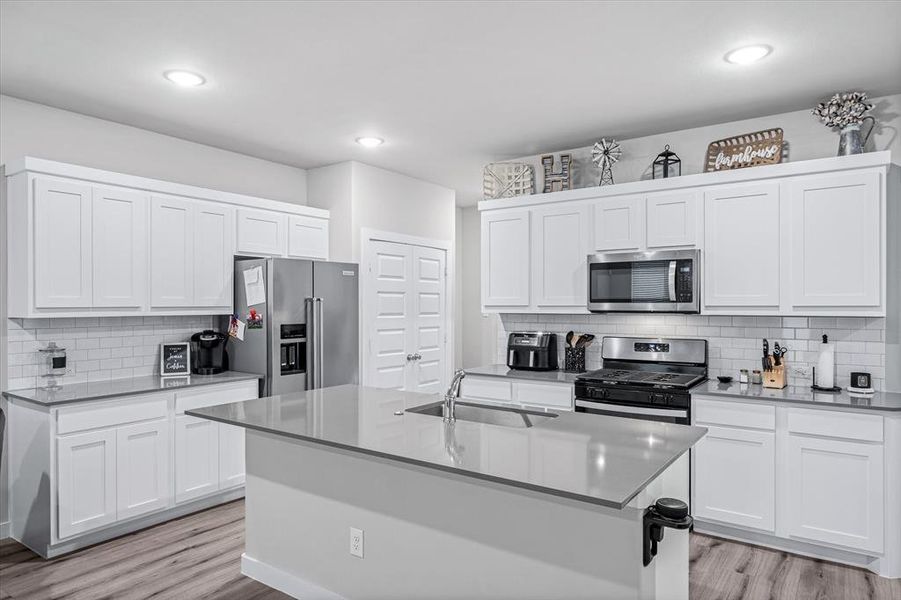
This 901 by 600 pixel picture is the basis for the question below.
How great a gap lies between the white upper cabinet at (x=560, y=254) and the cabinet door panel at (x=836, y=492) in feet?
5.63

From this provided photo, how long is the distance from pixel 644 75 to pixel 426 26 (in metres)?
1.29

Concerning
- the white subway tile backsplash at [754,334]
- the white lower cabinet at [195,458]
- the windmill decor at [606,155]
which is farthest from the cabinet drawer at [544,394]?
the white lower cabinet at [195,458]

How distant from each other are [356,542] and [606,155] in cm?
313

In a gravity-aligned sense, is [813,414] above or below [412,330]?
below

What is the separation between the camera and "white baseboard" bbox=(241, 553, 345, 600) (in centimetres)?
265

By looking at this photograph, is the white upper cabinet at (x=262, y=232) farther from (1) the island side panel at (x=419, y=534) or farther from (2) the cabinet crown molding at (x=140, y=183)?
(1) the island side panel at (x=419, y=534)

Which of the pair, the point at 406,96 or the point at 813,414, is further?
the point at 406,96

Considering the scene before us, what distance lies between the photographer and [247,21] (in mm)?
2561

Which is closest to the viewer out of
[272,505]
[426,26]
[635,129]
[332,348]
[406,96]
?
[426,26]

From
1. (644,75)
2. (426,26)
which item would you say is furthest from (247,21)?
(644,75)

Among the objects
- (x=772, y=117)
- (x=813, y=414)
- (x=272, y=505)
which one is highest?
Result: (x=772, y=117)

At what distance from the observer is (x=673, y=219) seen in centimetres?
385

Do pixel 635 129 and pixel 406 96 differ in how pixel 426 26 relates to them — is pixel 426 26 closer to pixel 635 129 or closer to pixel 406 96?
pixel 406 96

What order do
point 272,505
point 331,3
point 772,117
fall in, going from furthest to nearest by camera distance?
1. point 772,117
2. point 272,505
3. point 331,3
